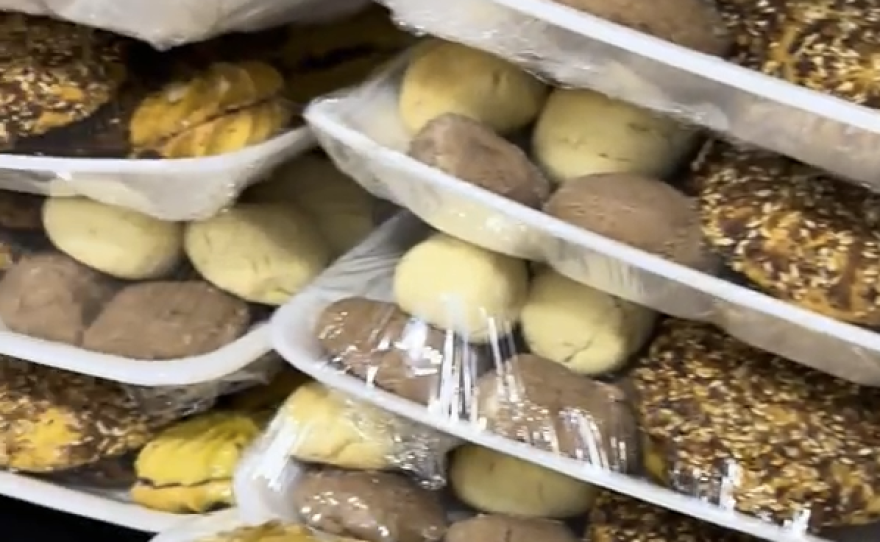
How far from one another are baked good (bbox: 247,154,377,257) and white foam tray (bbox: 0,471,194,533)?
0.78 feet

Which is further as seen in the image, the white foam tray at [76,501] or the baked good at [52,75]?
the white foam tray at [76,501]

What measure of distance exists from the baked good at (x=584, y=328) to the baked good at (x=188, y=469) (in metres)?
0.26

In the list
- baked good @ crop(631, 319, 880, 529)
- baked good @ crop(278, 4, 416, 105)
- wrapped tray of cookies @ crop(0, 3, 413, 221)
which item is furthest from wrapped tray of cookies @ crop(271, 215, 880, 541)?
baked good @ crop(278, 4, 416, 105)

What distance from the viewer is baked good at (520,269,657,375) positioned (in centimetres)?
76

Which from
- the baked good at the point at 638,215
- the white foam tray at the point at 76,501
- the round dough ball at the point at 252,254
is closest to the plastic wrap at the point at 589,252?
the baked good at the point at 638,215

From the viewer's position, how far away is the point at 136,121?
82 centimetres

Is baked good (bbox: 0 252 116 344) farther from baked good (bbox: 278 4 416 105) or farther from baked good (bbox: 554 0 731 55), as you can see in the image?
baked good (bbox: 554 0 731 55)

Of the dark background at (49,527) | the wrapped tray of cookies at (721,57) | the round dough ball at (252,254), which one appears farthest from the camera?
the dark background at (49,527)

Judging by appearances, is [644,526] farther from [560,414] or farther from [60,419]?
[60,419]

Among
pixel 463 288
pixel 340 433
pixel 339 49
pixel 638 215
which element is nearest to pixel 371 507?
pixel 340 433

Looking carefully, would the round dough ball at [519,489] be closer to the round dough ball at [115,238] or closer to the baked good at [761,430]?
the baked good at [761,430]

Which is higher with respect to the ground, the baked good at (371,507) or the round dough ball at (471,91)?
the round dough ball at (471,91)

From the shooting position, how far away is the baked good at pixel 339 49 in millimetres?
951

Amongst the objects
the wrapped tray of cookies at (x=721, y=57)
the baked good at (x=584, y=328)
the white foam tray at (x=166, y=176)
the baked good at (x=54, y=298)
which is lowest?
the baked good at (x=54, y=298)
